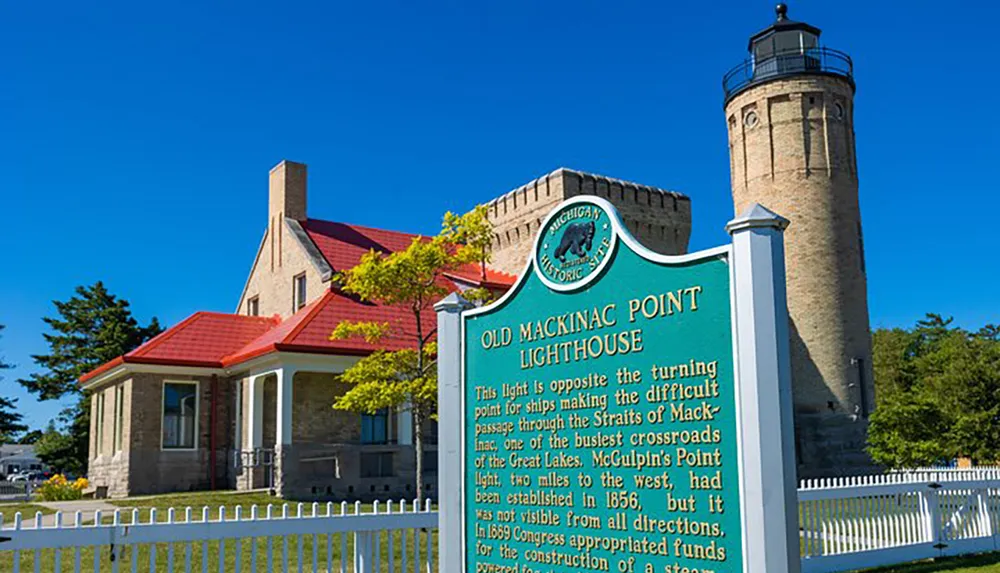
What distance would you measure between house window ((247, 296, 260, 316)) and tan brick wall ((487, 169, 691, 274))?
27.6ft

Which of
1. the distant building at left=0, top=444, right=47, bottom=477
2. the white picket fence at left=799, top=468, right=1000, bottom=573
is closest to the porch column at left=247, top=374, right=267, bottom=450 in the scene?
the white picket fence at left=799, top=468, right=1000, bottom=573

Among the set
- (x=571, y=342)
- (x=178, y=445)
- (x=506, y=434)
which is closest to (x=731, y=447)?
(x=571, y=342)

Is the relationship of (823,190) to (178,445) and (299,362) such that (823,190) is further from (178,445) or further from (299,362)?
(178,445)

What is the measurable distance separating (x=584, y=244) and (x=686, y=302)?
2.87ft

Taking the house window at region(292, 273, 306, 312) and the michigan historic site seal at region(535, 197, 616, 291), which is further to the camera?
the house window at region(292, 273, 306, 312)

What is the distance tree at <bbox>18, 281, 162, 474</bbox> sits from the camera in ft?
140

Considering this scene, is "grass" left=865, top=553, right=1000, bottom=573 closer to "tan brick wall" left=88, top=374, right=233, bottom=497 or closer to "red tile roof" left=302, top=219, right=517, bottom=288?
"red tile roof" left=302, top=219, right=517, bottom=288

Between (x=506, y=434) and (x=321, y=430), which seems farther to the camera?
(x=321, y=430)

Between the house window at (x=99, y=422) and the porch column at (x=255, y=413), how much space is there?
243 inches

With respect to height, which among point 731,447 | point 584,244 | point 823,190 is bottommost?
point 731,447

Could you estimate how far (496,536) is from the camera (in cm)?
554

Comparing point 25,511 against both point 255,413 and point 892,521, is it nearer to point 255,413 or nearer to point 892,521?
point 255,413

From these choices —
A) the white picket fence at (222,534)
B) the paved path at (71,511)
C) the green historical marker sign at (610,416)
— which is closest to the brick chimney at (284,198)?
the paved path at (71,511)

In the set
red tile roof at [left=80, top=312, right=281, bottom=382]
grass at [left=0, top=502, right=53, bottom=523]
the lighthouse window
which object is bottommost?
grass at [left=0, top=502, right=53, bottom=523]
